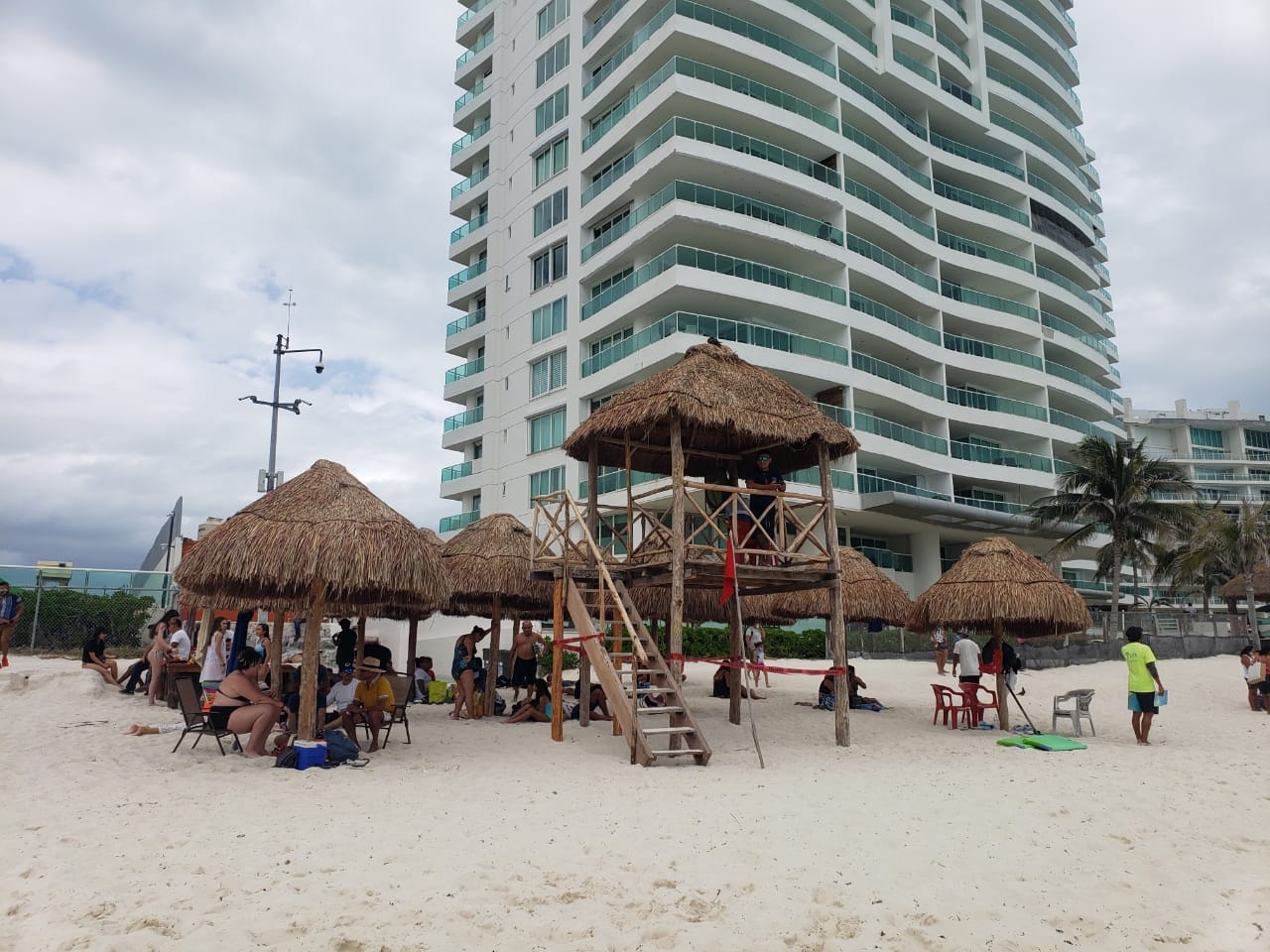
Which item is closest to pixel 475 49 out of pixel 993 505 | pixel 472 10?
pixel 472 10

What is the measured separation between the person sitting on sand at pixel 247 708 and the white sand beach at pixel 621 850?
1.12 feet

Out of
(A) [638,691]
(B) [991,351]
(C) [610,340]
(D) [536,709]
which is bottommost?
(D) [536,709]

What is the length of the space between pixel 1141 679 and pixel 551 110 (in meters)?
34.3

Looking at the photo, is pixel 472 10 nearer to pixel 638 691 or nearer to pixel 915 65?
pixel 915 65

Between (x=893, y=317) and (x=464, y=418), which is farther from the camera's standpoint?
(x=464, y=418)

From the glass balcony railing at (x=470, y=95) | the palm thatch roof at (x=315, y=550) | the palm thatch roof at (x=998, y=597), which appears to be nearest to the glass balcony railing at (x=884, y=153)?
the glass balcony railing at (x=470, y=95)

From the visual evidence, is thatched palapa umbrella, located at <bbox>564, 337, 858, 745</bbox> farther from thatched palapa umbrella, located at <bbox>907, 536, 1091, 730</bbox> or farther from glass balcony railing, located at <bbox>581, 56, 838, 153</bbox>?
glass balcony railing, located at <bbox>581, 56, 838, 153</bbox>

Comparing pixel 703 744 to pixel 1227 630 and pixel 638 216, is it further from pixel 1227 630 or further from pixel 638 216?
pixel 1227 630

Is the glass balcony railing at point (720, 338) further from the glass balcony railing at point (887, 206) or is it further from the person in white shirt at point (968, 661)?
the person in white shirt at point (968, 661)

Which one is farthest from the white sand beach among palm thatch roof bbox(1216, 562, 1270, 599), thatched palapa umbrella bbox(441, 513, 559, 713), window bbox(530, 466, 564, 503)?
window bbox(530, 466, 564, 503)

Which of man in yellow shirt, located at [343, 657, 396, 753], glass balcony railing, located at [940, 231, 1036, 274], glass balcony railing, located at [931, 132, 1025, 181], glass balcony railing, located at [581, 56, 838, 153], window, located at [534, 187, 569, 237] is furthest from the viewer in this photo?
glass balcony railing, located at [931, 132, 1025, 181]

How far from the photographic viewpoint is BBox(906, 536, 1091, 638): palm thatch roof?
43.5ft

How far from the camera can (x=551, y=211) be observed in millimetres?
37562

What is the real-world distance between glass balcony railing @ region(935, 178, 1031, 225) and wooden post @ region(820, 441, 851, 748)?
1288 inches
